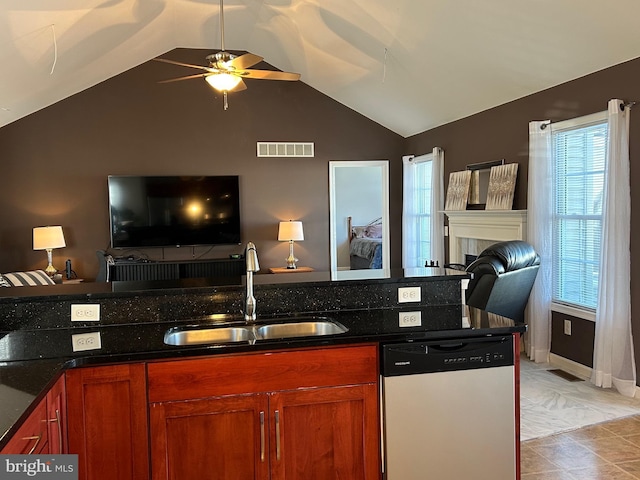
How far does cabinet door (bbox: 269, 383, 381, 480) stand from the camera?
210 cm

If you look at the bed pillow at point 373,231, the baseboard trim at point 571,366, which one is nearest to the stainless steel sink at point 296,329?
the baseboard trim at point 571,366

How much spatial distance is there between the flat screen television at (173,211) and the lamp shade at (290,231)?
0.58 m

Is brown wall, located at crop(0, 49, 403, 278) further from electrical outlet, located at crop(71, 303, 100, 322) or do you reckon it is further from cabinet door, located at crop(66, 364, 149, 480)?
cabinet door, located at crop(66, 364, 149, 480)

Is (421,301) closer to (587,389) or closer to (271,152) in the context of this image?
(587,389)

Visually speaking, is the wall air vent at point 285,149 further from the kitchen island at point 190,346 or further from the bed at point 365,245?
the kitchen island at point 190,346

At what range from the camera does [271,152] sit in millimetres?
7473

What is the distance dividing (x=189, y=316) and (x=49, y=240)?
474 cm

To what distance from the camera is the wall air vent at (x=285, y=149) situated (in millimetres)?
7445

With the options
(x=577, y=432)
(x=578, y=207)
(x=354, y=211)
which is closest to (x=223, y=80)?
(x=578, y=207)

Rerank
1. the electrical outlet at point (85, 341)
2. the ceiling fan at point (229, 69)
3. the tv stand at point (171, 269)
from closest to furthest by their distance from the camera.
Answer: the electrical outlet at point (85, 341)
the ceiling fan at point (229, 69)
the tv stand at point (171, 269)

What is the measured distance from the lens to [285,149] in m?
7.52

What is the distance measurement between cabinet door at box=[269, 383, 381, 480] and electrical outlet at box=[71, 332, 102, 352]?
725 millimetres

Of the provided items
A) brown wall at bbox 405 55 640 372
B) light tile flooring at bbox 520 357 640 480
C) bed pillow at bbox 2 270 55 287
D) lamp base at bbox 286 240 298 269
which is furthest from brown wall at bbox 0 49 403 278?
light tile flooring at bbox 520 357 640 480

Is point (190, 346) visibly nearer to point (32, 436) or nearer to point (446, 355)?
point (32, 436)
